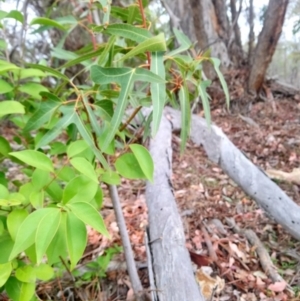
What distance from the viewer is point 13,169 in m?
2.55

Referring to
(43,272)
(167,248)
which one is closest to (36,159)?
(43,272)

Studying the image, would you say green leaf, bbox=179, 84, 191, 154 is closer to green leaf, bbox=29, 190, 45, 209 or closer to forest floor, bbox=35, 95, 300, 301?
green leaf, bbox=29, 190, 45, 209

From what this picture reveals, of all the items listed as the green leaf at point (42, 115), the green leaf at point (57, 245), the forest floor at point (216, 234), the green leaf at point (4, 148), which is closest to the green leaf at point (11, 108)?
the green leaf at point (42, 115)

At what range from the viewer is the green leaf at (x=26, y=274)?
70cm

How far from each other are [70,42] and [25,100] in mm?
2797

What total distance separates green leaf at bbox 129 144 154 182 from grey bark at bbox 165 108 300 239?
18.2 inches

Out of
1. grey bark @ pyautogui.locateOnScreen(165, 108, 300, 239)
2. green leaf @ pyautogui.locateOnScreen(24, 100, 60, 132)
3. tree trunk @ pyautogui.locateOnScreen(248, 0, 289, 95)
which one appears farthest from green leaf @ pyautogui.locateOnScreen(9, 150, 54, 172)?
tree trunk @ pyautogui.locateOnScreen(248, 0, 289, 95)

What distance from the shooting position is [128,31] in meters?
0.72

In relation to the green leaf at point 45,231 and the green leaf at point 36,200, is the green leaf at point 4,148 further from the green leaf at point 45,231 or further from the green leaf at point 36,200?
the green leaf at point 45,231

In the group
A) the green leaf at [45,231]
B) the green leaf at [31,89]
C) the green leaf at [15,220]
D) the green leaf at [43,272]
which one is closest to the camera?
the green leaf at [45,231]

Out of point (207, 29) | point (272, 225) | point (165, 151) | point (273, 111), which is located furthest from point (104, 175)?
point (207, 29)

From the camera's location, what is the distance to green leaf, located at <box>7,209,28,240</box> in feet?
2.08

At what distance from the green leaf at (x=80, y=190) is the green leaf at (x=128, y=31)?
365 mm

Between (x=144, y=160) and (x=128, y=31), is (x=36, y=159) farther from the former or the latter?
(x=128, y=31)
